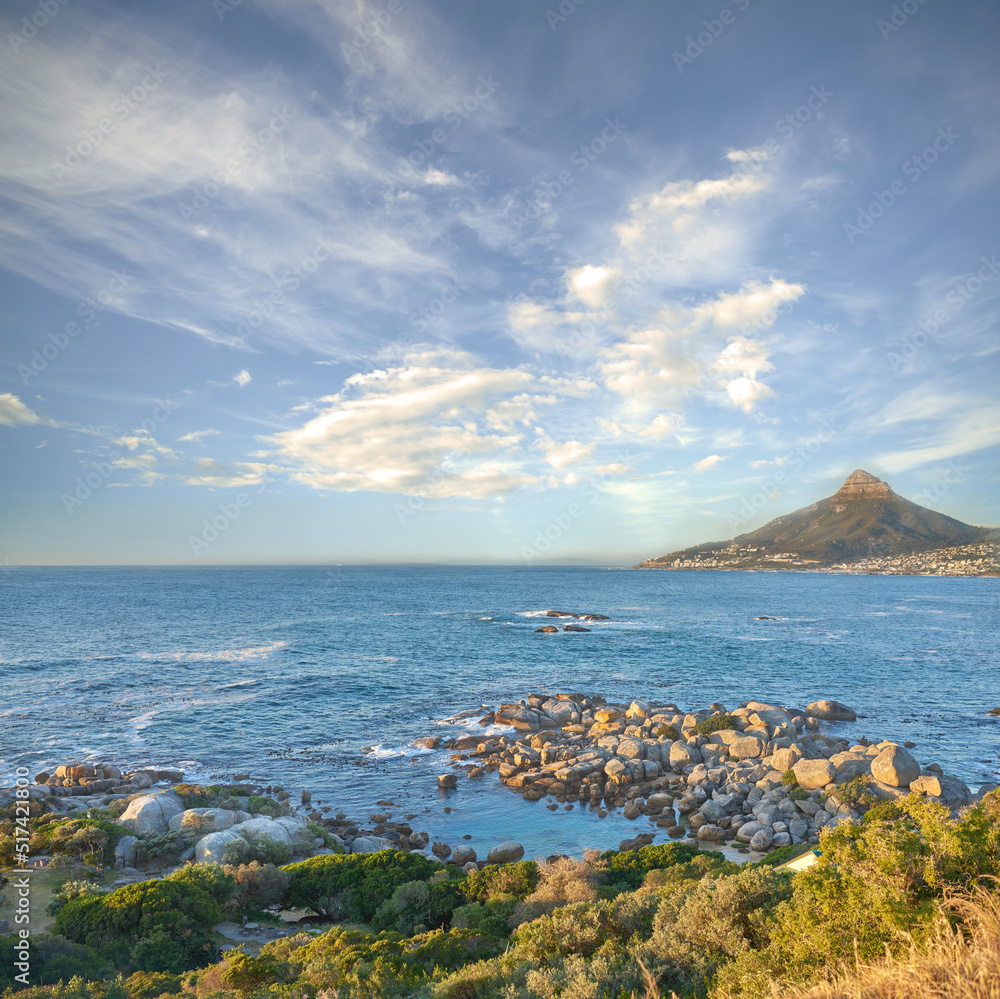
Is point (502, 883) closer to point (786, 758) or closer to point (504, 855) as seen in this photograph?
point (504, 855)

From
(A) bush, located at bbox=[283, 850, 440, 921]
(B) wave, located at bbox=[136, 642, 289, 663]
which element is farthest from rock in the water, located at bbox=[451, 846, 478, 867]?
(B) wave, located at bbox=[136, 642, 289, 663]

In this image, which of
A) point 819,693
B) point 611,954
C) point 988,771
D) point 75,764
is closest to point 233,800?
point 75,764

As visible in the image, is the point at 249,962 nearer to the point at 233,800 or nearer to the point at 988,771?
the point at 233,800

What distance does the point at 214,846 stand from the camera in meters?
20.0

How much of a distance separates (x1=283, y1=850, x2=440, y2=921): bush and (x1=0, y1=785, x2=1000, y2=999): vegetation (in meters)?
0.05

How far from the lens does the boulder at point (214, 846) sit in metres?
19.5

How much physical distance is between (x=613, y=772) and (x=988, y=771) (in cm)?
2044

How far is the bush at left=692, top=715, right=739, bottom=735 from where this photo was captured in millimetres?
35688

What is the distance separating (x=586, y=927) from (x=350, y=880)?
934 centimetres

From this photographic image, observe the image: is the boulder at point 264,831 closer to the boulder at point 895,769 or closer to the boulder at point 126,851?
the boulder at point 126,851

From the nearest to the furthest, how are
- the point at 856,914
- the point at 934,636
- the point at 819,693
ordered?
the point at 856,914
the point at 819,693
the point at 934,636

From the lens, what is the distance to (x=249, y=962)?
12.5m

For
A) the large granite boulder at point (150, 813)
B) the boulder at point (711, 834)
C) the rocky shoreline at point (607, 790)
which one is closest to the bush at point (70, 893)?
the rocky shoreline at point (607, 790)

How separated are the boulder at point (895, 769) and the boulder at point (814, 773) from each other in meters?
1.90
